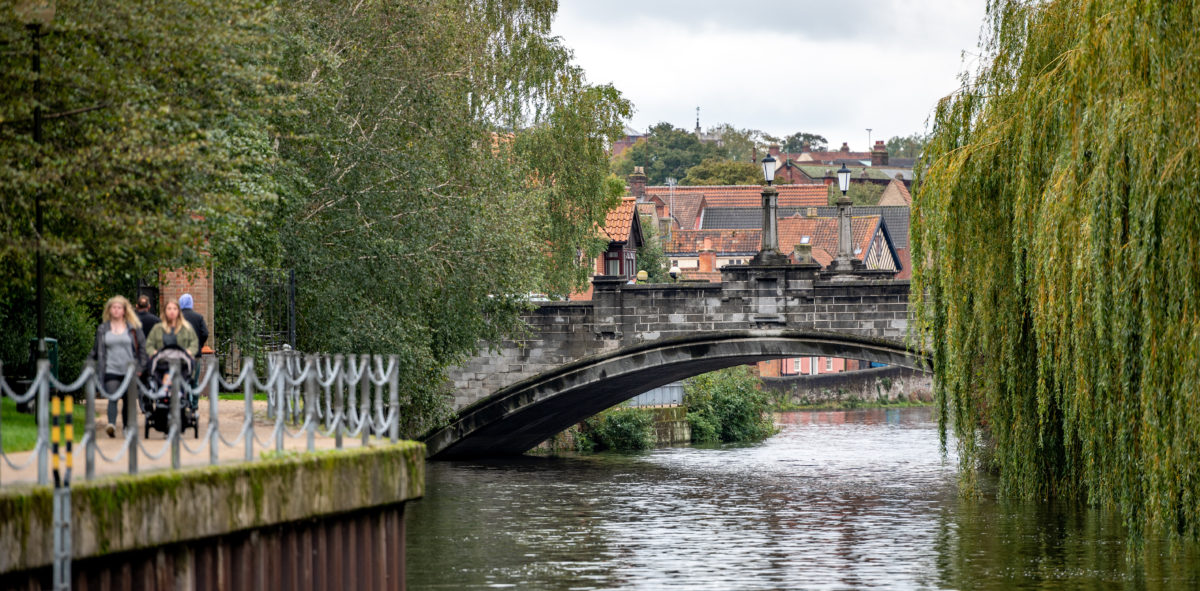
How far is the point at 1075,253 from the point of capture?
13766 mm

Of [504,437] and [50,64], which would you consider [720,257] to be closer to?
[504,437]

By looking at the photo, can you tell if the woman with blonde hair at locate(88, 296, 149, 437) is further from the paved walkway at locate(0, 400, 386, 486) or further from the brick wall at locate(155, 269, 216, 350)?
the brick wall at locate(155, 269, 216, 350)

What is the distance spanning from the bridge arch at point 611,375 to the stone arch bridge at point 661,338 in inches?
1.0

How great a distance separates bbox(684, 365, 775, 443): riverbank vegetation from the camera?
40.8 metres

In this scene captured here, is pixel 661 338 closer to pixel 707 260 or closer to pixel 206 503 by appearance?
pixel 206 503

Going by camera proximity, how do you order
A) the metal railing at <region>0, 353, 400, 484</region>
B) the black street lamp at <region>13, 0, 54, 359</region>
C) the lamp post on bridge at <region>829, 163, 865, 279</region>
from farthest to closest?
the lamp post on bridge at <region>829, 163, 865, 279</region> < the black street lamp at <region>13, 0, 54, 359</region> < the metal railing at <region>0, 353, 400, 484</region>

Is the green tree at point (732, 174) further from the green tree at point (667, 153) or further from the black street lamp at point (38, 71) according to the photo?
the black street lamp at point (38, 71)

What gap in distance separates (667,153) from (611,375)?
101584 millimetres

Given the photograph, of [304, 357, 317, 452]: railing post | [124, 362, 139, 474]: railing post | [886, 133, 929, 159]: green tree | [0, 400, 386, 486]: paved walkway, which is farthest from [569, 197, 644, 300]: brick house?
[886, 133, 929, 159]: green tree

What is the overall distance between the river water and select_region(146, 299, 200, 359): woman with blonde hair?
4569mm

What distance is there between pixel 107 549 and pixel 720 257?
71.3 m

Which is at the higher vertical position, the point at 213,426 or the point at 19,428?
the point at 213,426

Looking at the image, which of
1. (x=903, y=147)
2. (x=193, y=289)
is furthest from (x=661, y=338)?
(x=903, y=147)

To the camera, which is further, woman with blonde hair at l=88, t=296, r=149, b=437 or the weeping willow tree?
the weeping willow tree
